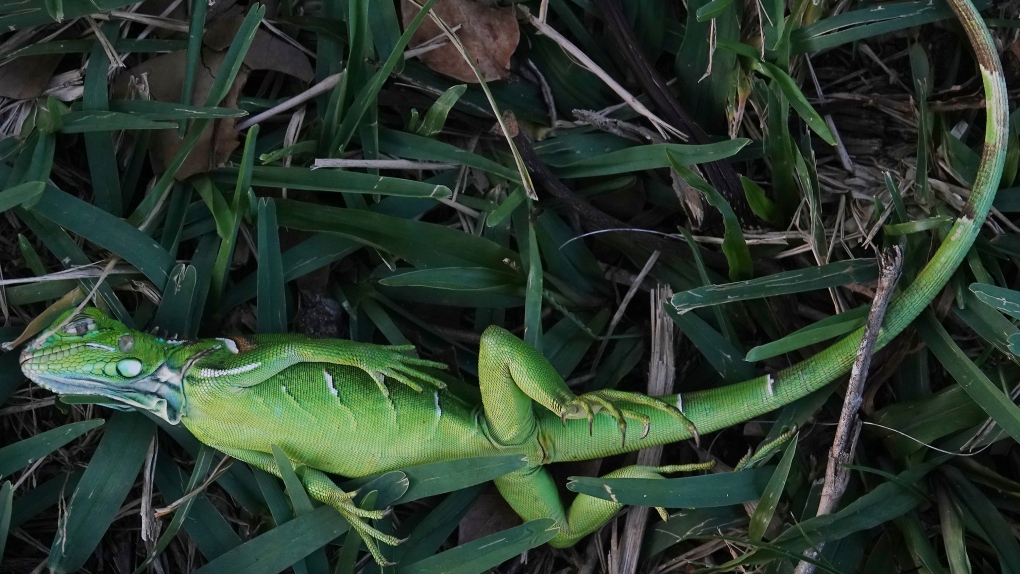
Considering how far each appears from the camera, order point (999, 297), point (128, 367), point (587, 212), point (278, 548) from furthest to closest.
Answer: point (587, 212), point (278, 548), point (128, 367), point (999, 297)

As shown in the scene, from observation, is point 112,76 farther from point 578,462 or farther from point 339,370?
point 578,462

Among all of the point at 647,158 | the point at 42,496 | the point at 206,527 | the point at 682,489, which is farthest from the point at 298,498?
the point at 647,158

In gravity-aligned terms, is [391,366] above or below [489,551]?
above

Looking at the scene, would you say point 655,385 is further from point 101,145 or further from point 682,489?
point 101,145

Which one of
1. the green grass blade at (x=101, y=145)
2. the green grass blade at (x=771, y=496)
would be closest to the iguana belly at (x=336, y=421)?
the green grass blade at (x=101, y=145)

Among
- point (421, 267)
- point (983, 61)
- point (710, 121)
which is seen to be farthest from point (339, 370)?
point (983, 61)

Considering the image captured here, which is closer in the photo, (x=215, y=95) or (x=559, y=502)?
(x=215, y=95)

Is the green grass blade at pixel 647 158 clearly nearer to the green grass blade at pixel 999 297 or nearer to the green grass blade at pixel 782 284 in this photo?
the green grass blade at pixel 782 284

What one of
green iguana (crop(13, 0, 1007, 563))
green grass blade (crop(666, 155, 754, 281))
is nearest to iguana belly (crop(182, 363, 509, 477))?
green iguana (crop(13, 0, 1007, 563))

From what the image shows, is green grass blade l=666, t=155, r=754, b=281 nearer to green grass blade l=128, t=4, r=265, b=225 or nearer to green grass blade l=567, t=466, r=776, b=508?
green grass blade l=567, t=466, r=776, b=508
